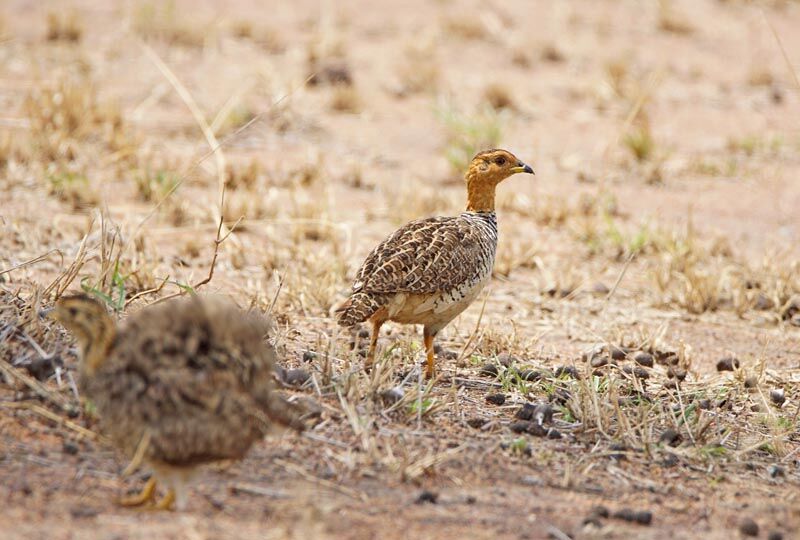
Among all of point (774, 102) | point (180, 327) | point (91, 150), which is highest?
point (774, 102)

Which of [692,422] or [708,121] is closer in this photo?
[692,422]

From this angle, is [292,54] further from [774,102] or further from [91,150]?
[774,102]

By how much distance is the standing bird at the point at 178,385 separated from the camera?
408 centimetres

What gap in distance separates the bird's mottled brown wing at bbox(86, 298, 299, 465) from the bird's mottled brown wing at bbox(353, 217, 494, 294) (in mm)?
1908

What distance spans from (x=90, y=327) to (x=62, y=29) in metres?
10.2

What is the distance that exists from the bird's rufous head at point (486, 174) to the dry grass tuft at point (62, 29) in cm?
802

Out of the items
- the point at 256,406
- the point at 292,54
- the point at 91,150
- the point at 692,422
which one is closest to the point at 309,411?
the point at 256,406

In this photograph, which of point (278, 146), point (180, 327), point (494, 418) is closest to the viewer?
point (180, 327)

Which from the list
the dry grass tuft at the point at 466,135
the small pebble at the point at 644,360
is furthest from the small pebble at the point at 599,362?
the dry grass tuft at the point at 466,135

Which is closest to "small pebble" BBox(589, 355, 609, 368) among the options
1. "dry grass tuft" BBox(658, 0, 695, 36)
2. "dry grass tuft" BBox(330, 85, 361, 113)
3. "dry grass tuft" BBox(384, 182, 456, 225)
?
"dry grass tuft" BBox(384, 182, 456, 225)

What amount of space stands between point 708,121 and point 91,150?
7410 millimetres

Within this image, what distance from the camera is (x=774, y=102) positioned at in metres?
14.2

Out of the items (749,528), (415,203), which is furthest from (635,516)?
(415,203)

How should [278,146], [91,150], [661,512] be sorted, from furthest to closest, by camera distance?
[278,146] < [91,150] < [661,512]
